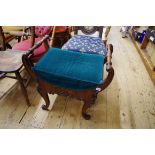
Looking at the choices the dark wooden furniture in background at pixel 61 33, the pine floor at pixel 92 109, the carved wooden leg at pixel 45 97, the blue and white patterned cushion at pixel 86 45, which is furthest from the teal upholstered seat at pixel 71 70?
the dark wooden furniture in background at pixel 61 33

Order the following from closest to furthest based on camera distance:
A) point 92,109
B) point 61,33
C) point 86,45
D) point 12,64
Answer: point 12,64
point 92,109
point 86,45
point 61,33

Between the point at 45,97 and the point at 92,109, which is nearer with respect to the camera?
the point at 45,97

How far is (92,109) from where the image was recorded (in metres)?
1.69

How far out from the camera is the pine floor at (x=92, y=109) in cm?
→ 153

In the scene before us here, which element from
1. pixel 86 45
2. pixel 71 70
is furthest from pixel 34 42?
pixel 71 70

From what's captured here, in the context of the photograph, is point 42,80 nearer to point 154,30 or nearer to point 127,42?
point 154,30

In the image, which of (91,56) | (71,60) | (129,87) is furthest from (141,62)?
(71,60)

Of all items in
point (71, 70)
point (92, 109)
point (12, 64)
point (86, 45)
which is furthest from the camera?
point (86, 45)

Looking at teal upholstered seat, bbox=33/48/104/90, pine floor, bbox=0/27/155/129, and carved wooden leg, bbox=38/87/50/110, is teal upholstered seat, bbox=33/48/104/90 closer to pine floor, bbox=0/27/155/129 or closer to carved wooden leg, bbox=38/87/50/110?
carved wooden leg, bbox=38/87/50/110

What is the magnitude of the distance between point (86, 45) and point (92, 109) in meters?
0.73

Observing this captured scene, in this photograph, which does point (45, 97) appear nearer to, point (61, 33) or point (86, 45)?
point (86, 45)

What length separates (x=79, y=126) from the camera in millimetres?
1501

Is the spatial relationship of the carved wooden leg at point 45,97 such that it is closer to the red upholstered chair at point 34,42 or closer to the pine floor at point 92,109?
the pine floor at point 92,109

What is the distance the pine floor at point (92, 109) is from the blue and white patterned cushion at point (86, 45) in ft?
1.72
